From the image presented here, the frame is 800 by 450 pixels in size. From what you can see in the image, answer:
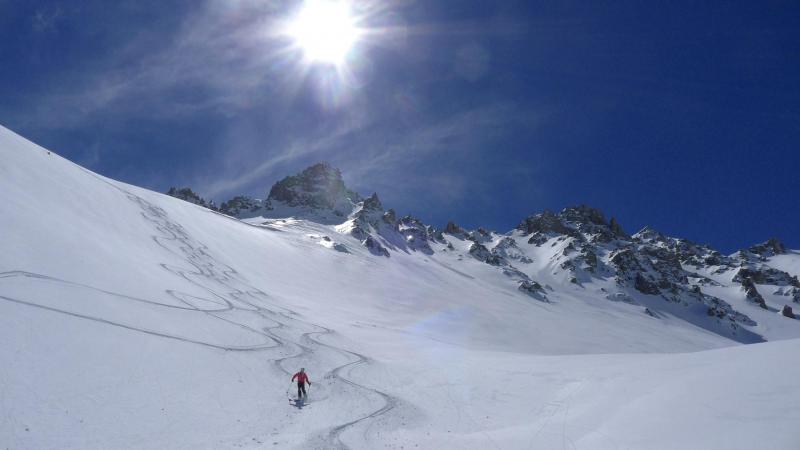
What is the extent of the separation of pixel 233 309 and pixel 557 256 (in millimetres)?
141591

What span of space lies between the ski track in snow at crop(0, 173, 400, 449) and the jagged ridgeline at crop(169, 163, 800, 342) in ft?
238

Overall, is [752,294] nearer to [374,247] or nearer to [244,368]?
[374,247]

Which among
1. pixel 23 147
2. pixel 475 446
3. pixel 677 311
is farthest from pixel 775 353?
pixel 677 311

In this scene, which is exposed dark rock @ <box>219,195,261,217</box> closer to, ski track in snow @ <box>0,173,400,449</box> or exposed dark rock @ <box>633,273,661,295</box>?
ski track in snow @ <box>0,173,400,449</box>

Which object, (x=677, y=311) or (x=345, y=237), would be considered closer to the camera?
(x=345, y=237)

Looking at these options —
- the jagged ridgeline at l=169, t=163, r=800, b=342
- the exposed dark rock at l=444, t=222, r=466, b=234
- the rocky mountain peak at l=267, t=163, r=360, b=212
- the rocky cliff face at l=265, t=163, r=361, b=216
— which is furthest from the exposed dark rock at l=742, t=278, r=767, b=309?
the rocky mountain peak at l=267, t=163, r=360, b=212

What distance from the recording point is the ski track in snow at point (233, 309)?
15.7 metres

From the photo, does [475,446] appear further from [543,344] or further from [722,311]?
[722,311]

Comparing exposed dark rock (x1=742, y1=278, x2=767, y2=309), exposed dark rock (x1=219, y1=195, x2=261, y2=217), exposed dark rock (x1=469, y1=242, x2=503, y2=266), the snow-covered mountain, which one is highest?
exposed dark rock (x1=219, y1=195, x2=261, y2=217)

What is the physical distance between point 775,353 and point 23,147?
4334 cm

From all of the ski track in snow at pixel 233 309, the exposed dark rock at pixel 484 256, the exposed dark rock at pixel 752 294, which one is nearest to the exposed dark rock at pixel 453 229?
the exposed dark rock at pixel 484 256

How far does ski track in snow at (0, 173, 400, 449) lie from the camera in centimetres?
1568

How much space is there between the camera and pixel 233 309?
1052 inches

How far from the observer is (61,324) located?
47.7ft
